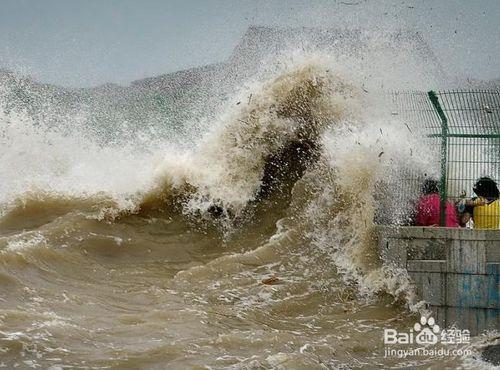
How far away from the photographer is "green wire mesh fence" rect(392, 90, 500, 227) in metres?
9.18

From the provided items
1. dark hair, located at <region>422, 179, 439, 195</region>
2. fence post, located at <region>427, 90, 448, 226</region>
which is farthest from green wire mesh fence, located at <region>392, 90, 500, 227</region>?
dark hair, located at <region>422, 179, 439, 195</region>

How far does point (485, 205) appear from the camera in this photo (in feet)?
30.5

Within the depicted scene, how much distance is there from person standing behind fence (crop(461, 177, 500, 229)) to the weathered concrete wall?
629 millimetres

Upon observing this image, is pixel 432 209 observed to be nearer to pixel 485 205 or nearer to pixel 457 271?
pixel 485 205

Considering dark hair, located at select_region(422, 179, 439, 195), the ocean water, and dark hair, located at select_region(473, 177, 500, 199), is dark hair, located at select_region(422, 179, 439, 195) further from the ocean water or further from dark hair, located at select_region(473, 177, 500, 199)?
dark hair, located at select_region(473, 177, 500, 199)

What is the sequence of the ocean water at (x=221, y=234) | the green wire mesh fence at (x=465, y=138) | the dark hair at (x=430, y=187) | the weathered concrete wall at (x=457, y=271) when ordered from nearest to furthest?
the ocean water at (x=221, y=234) < the weathered concrete wall at (x=457, y=271) < the green wire mesh fence at (x=465, y=138) < the dark hair at (x=430, y=187)

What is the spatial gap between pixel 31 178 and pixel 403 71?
7.03 m

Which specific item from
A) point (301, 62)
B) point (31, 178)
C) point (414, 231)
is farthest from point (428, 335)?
point (31, 178)

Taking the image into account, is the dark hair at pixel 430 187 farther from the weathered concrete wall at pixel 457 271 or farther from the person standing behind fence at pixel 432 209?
the weathered concrete wall at pixel 457 271

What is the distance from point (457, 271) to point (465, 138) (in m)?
1.78

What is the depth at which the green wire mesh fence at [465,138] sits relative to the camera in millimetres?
9180

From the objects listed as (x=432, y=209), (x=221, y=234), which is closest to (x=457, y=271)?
(x=432, y=209)

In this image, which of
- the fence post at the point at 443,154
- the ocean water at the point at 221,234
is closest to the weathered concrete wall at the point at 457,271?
the ocean water at the point at 221,234

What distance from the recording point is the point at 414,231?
9.07 meters
